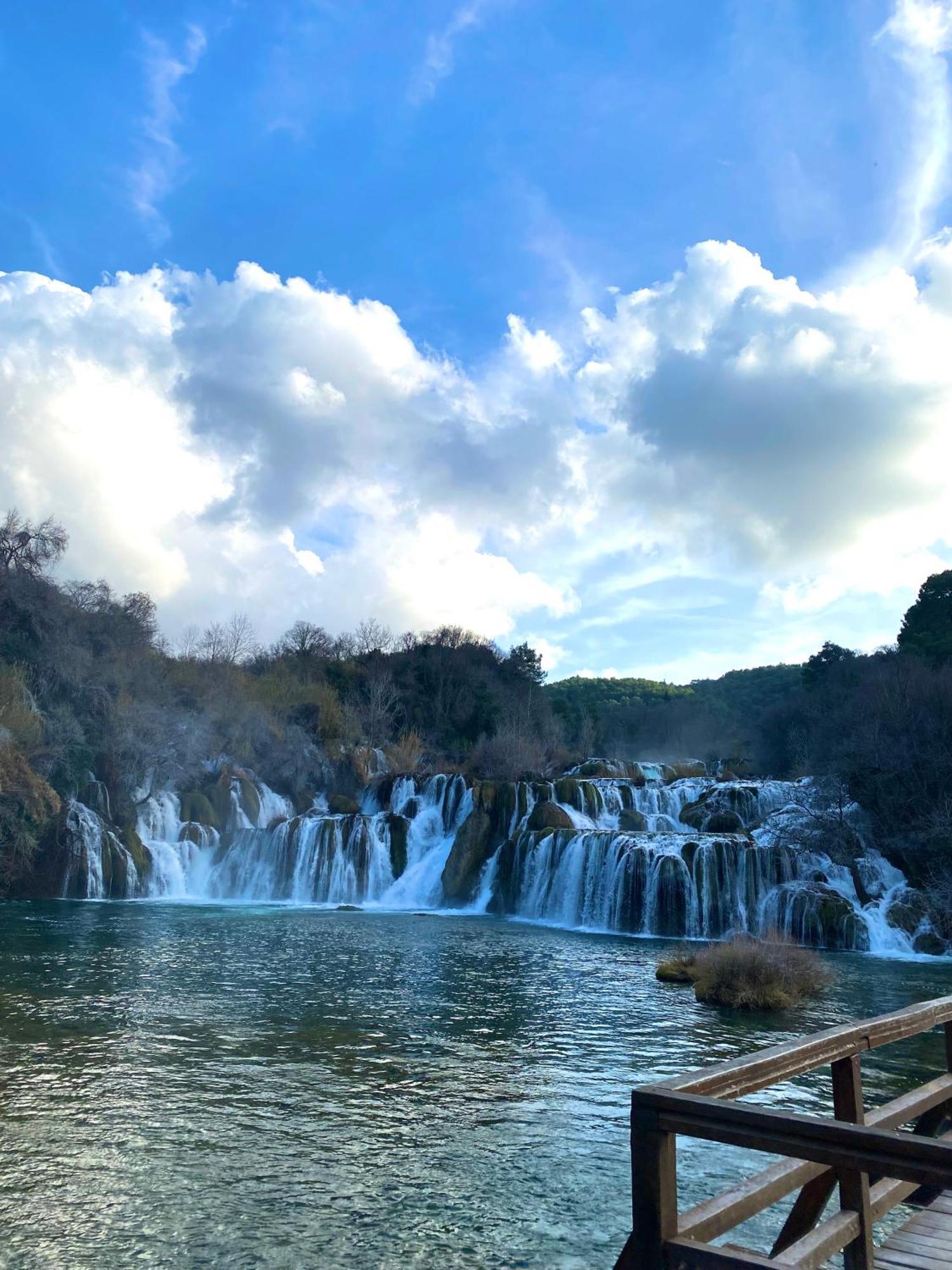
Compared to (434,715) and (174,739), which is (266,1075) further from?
(434,715)

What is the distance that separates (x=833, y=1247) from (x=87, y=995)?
580 inches

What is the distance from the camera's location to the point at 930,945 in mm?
24672

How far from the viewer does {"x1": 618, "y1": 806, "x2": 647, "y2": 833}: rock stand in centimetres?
3738

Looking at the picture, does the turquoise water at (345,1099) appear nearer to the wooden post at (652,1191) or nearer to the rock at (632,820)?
the wooden post at (652,1191)

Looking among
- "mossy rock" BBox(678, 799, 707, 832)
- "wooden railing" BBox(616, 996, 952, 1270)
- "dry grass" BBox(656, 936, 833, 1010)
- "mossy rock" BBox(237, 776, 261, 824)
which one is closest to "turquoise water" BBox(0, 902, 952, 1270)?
"dry grass" BBox(656, 936, 833, 1010)

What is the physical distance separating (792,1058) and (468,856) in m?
33.4

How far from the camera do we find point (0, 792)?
104 feet

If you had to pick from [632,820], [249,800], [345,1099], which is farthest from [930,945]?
[249,800]

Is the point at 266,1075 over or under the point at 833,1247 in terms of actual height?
under

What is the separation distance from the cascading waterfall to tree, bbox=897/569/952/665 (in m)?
15.8

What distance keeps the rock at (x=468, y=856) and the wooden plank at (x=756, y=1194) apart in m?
32.4

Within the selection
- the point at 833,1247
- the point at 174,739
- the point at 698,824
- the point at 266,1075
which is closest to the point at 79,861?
the point at 174,739

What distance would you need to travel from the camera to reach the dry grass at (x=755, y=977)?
53.5 feet

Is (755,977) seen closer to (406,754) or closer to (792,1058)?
(792,1058)
